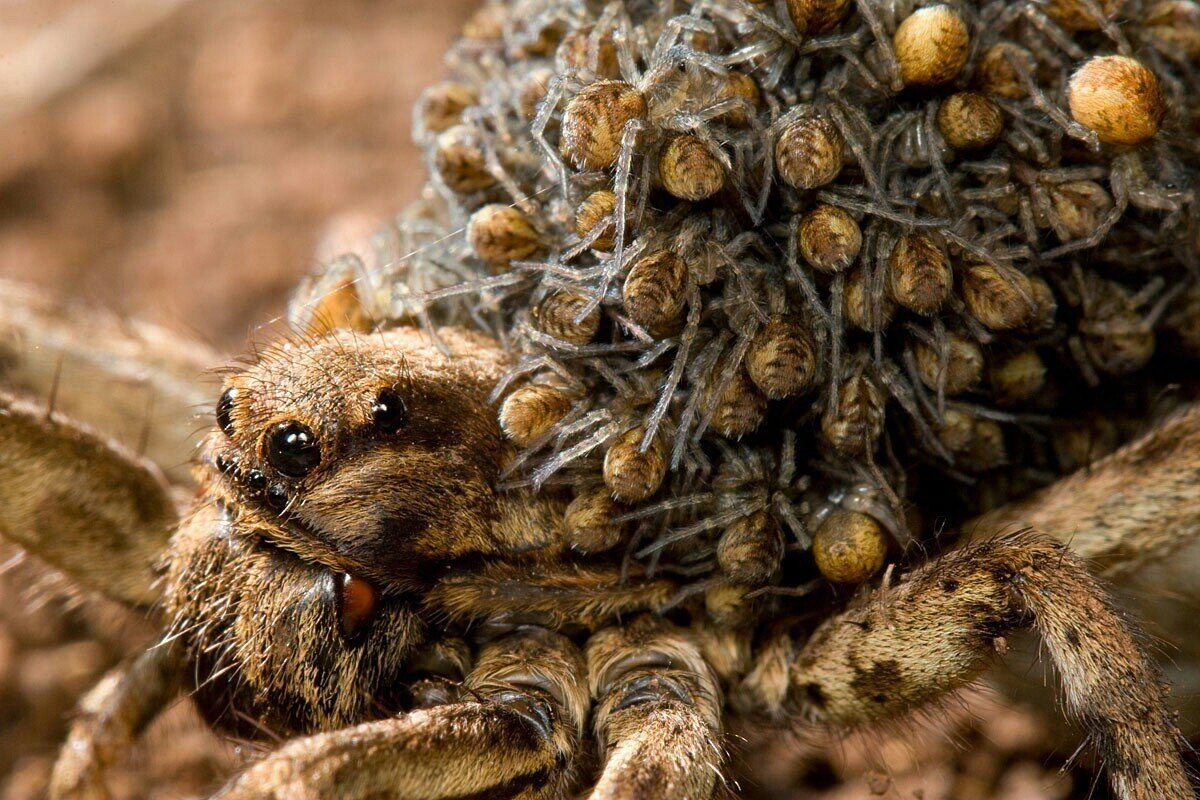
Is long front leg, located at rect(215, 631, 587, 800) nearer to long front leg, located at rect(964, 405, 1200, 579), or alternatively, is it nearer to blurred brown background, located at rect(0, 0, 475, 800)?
long front leg, located at rect(964, 405, 1200, 579)

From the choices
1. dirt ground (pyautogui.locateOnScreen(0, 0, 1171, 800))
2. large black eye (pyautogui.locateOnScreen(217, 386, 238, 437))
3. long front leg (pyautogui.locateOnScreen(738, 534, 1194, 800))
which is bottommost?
long front leg (pyautogui.locateOnScreen(738, 534, 1194, 800))

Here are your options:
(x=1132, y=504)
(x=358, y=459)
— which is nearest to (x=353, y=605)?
(x=358, y=459)

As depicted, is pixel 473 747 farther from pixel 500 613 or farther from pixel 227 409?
pixel 227 409

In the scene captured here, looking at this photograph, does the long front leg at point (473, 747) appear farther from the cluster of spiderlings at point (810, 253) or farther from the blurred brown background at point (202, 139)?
the blurred brown background at point (202, 139)

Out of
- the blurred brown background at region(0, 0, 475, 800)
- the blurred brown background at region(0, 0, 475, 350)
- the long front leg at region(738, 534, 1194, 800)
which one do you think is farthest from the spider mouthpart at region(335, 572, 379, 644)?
the blurred brown background at region(0, 0, 475, 350)

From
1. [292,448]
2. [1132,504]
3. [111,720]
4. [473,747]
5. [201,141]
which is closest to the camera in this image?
[473,747]

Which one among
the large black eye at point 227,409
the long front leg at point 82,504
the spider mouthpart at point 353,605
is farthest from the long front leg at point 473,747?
the long front leg at point 82,504

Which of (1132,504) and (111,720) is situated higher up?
(111,720)

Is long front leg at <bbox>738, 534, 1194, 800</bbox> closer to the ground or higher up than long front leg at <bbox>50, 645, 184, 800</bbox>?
closer to the ground
